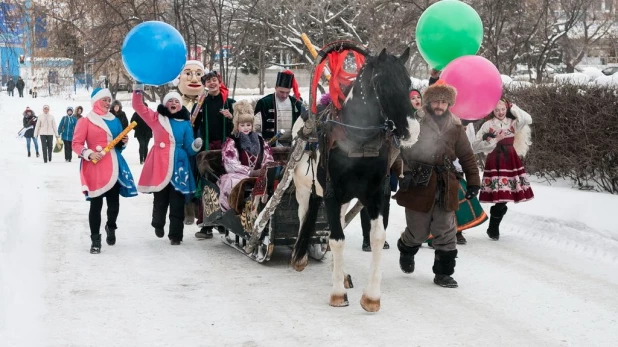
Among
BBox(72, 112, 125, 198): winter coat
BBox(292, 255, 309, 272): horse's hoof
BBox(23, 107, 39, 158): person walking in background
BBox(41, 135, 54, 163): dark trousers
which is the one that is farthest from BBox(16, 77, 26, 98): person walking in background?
BBox(292, 255, 309, 272): horse's hoof

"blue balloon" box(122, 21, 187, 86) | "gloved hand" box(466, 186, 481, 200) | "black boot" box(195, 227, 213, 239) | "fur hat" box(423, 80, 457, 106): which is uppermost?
"blue balloon" box(122, 21, 187, 86)

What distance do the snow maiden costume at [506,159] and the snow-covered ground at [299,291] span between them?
1.72 ft

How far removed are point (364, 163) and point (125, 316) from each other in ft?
7.03

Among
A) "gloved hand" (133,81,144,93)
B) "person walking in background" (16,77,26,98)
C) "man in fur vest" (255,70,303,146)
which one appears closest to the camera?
"gloved hand" (133,81,144,93)

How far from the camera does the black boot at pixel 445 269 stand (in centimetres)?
696

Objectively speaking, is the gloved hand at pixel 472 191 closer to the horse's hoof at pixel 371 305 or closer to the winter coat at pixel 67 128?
the horse's hoof at pixel 371 305

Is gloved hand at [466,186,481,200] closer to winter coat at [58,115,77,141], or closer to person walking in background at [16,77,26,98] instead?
winter coat at [58,115,77,141]

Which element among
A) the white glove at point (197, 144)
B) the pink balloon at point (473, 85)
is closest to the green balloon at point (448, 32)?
the pink balloon at point (473, 85)

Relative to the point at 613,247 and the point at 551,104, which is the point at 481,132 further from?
the point at 551,104

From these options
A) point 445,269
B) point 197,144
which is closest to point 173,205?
point 197,144

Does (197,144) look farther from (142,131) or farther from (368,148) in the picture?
(142,131)

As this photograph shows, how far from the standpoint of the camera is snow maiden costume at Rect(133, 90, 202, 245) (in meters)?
8.76

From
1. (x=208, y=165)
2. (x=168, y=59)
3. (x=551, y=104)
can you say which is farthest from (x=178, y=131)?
(x=551, y=104)

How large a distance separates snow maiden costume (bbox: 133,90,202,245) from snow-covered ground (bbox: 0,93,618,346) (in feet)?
1.64
